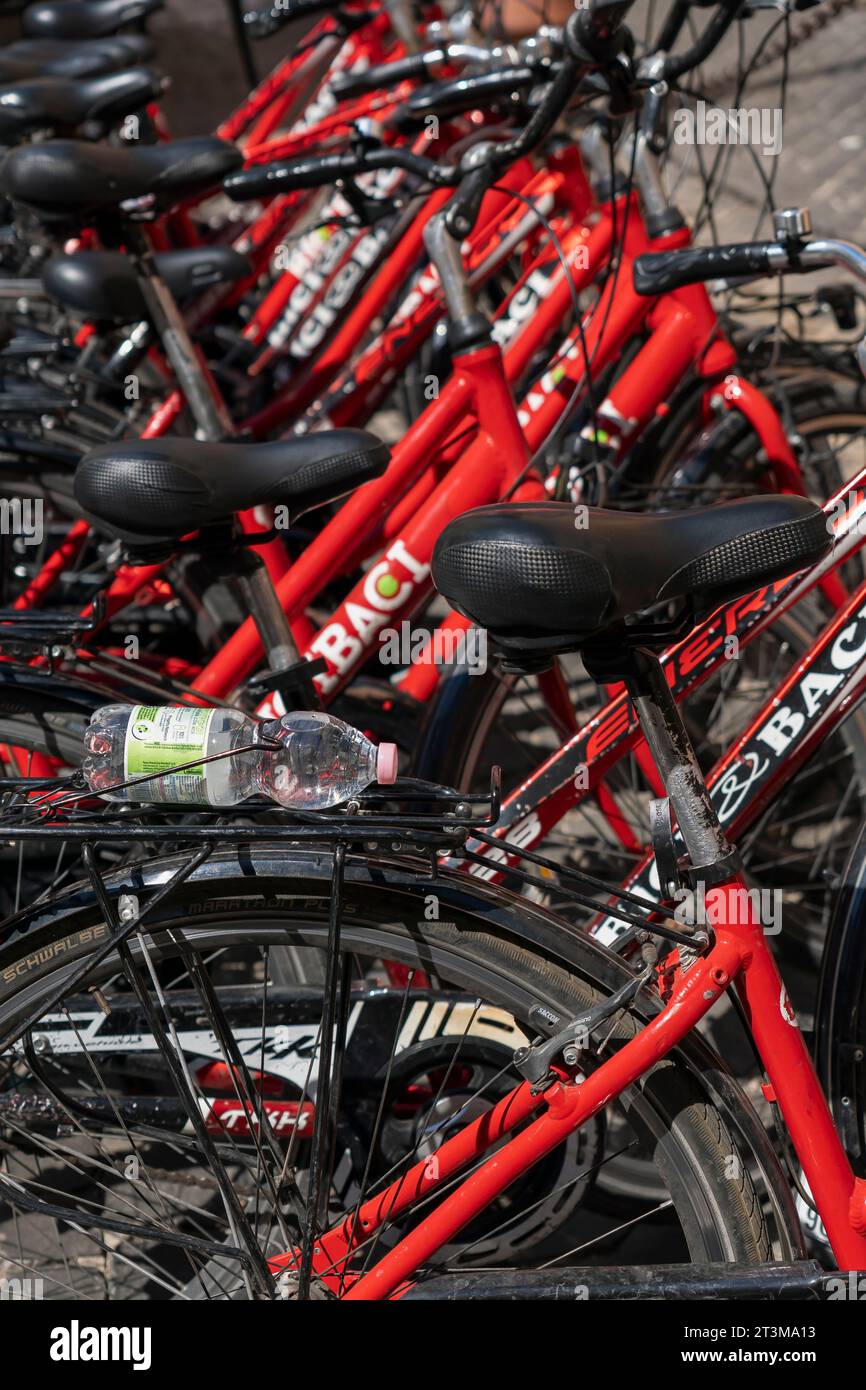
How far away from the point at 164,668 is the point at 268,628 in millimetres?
938

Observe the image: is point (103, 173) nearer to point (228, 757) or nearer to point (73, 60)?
point (73, 60)

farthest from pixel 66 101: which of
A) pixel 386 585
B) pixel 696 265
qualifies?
pixel 696 265

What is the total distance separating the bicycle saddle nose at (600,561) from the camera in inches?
59.4

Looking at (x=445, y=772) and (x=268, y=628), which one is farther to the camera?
(x=445, y=772)

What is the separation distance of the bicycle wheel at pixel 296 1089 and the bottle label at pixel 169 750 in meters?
0.14

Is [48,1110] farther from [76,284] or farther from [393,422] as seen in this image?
[393,422]

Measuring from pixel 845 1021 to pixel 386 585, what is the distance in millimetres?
1185

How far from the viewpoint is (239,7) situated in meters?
7.54

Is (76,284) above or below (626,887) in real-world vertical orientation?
above

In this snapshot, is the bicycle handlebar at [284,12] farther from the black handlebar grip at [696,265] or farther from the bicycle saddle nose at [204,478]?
the bicycle saddle nose at [204,478]

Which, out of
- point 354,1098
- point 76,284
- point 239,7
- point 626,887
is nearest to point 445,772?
point 626,887

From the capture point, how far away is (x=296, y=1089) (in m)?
2.12
